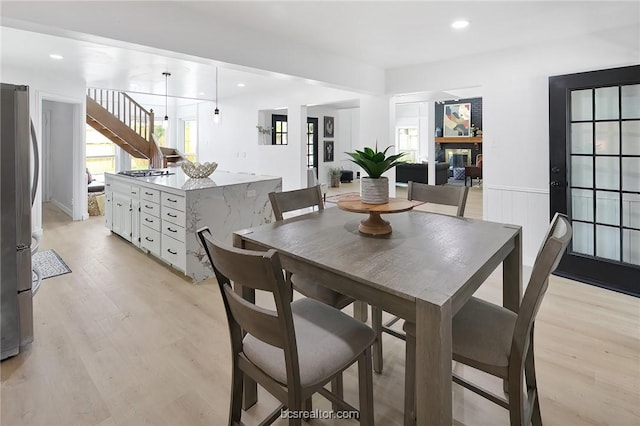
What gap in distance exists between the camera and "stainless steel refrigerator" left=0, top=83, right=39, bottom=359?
207 centimetres

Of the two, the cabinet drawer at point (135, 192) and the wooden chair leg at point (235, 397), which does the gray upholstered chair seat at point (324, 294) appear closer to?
the wooden chair leg at point (235, 397)

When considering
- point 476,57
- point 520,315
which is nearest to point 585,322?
point 520,315

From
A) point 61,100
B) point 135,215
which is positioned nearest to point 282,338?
point 135,215

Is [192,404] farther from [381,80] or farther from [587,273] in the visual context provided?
[381,80]

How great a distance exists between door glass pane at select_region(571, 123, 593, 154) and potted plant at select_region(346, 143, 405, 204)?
2731mm

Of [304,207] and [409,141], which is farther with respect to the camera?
[409,141]

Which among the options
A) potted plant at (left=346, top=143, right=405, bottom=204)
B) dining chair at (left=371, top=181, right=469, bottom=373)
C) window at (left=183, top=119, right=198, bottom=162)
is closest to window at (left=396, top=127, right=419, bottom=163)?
window at (left=183, top=119, right=198, bottom=162)

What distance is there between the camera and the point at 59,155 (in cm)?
698

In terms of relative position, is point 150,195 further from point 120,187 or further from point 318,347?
point 318,347

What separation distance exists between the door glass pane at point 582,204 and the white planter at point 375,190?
282 cm

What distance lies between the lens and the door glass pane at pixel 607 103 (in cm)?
318

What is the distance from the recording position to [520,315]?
48.2 inches

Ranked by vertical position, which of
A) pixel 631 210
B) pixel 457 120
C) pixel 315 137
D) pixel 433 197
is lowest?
pixel 631 210

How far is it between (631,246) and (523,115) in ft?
5.36
